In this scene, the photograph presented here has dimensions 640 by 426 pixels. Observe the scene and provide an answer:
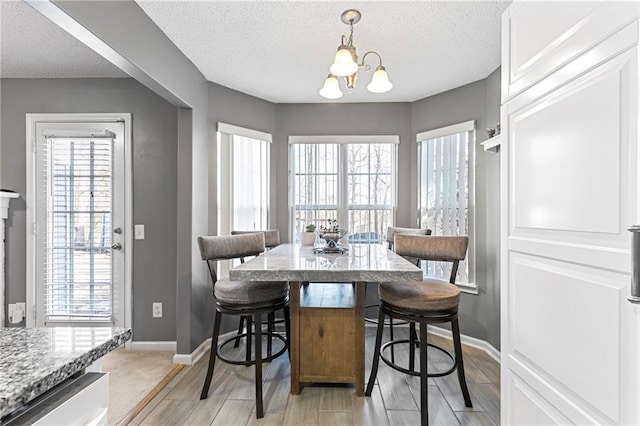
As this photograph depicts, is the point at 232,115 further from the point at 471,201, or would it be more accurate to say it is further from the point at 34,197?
the point at 471,201

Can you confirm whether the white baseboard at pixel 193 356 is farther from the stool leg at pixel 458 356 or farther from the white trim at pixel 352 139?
the white trim at pixel 352 139

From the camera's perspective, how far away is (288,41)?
88.9 inches

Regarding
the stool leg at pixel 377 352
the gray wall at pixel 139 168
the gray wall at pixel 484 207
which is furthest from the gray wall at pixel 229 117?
the gray wall at pixel 484 207

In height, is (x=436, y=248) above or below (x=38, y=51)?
below

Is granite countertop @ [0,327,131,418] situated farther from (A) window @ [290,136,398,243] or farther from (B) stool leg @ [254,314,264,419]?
(A) window @ [290,136,398,243]

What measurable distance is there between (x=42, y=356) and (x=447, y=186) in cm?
322

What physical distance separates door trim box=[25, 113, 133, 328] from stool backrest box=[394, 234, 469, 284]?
7.84 ft

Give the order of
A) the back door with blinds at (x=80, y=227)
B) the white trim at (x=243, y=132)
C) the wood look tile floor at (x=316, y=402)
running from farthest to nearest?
the white trim at (x=243, y=132) < the back door with blinds at (x=80, y=227) < the wood look tile floor at (x=316, y=402)

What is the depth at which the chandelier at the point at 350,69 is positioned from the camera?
5.59 ft

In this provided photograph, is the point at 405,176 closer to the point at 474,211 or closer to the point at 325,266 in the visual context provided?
the point at 474,211

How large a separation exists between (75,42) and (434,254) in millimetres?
3044

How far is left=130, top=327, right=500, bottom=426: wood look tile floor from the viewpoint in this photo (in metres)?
1.83

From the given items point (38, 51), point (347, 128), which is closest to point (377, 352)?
point (347, 128)

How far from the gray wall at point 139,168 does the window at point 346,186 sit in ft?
4.39
